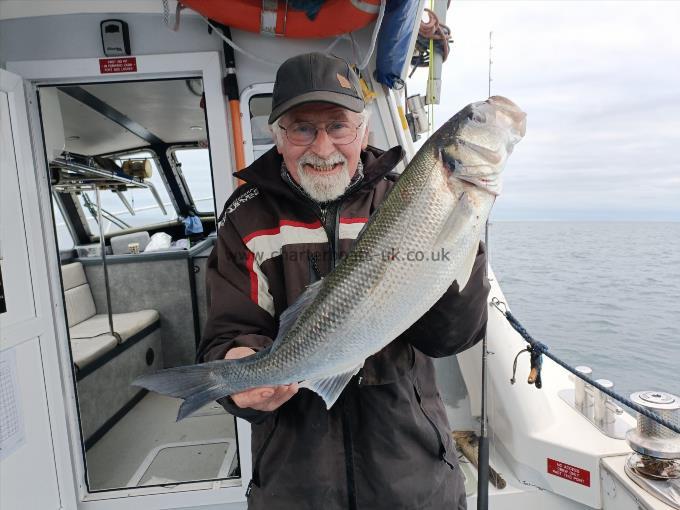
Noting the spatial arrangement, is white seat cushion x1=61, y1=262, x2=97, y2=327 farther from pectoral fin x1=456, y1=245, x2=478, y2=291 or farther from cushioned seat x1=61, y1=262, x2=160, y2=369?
pectoral fin x1=456, y1=245, x2=478, y2=291

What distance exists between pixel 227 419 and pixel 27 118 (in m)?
3.28

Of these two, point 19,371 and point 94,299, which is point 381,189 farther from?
point 94,299

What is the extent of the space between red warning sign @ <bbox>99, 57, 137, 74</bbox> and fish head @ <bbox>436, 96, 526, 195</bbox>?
2491 mm

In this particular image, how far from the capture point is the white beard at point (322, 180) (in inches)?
68.6

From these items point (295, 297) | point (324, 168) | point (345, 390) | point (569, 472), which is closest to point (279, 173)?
point (324, 168)

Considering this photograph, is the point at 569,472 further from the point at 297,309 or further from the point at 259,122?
the point at 259,122

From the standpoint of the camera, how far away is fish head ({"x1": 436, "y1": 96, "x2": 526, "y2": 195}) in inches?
55.0

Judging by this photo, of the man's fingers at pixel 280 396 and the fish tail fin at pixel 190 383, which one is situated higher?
the fish tail fin at pixel 190 383

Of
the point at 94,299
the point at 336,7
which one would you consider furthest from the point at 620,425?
the point at 94,299

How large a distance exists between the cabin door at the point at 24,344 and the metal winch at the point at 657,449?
3.68m

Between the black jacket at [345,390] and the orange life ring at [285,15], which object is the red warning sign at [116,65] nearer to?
the orange life ring at [285,15]

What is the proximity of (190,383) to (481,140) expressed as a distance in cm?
128

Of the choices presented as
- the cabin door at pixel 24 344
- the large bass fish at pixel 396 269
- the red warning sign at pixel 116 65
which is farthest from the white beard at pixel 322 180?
the cabin door at pixel 24 344

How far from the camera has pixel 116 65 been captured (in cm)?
296
